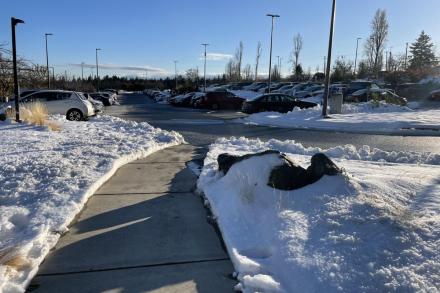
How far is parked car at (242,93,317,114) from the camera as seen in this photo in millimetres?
27359

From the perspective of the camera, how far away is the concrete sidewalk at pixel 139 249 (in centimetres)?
409

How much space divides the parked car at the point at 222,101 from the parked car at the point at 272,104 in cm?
662

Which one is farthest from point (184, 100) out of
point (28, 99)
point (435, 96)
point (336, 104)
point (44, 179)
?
point (44, 179)

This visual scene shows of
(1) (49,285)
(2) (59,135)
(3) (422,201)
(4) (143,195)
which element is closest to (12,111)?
(2) (59,135)

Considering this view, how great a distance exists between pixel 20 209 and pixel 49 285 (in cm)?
202

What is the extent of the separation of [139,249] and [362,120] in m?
18.8

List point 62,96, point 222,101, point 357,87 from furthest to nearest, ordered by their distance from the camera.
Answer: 1. point 357,87
2. point 222,101
3. point 62,96

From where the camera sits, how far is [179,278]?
13.7 feet

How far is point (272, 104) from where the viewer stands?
27531 mm

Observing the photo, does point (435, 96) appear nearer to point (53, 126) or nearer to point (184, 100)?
point (184, 100)

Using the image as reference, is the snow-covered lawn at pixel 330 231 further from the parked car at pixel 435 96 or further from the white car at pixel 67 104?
the parked car at pixel 435 96

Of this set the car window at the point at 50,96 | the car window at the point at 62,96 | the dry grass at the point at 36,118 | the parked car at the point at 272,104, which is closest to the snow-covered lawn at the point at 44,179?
the dry grass at the point at 36,118

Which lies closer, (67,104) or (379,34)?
(67,104)

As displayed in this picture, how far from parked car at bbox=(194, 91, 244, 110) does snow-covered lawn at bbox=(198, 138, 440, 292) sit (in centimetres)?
2790
